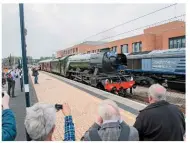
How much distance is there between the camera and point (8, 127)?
2.64m

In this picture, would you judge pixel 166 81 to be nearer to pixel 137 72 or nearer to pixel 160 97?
pixel 137 72

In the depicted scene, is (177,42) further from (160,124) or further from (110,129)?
(110,129)

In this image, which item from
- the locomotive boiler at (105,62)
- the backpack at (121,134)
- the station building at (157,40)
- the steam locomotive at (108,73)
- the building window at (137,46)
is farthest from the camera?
the building window at (137,46)

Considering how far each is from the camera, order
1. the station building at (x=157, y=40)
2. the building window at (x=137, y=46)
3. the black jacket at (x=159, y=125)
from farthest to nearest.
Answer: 1. the building window at (x=137, y=46)
2. the station building at (x=157, y=40)
3. the black jacket at (x=159, y=125)

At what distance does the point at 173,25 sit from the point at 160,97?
42451 millimetres

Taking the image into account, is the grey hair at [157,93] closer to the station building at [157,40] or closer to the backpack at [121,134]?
the backpack at [121,134]

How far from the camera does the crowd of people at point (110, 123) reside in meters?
2.43

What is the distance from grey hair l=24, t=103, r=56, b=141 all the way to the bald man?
544 millimetres

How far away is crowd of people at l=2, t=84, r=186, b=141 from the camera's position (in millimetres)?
2428

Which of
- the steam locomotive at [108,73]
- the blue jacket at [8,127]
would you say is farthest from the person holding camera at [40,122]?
the steam locomotive at [108,73]

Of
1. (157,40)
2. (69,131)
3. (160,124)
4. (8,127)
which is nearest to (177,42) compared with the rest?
(157,40)
